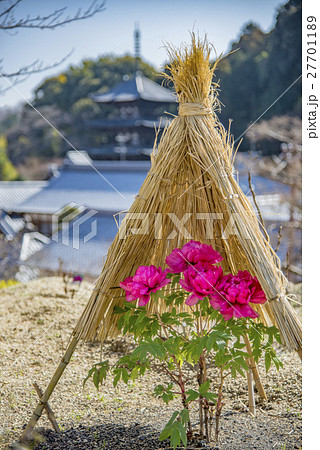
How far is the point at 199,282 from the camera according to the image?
1416 millimetres

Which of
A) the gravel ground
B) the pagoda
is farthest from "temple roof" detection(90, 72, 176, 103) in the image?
the gravel ground

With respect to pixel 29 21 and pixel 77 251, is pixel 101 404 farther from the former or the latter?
pixel 77 251

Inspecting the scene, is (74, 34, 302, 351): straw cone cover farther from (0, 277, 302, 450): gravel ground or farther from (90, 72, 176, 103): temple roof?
(90, 72, 176, 103): temple roof

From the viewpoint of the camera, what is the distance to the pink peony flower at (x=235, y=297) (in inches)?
55.8

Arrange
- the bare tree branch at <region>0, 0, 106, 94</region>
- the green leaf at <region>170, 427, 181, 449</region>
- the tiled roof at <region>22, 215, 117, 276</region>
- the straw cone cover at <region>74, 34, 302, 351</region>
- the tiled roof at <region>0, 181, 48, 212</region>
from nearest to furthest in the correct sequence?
the green leaf at <region>170, 427, 181, 449</region> < the straw cone cover at <region>74, 34, 302, 351</region> < the bare tree branch at <region>0, 0, 106, 94</region> < the tiled roof at <region>22, 215, 117, 276</region> < the tiled roof at <region>0, 181, 48, 212</region>

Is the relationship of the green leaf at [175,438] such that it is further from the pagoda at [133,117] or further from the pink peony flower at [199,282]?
the pagoda at [133,117]

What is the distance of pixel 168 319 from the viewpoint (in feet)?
4.92

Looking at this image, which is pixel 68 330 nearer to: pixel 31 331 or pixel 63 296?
pixel 31 331

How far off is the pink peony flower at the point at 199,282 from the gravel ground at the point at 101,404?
0.54 metres

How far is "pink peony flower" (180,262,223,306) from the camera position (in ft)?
4.66

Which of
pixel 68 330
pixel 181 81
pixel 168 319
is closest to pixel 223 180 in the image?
pixel 181 81

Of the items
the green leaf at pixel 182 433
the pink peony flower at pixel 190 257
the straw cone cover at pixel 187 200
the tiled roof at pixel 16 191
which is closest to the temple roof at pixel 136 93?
the tiled roof at pixel 16 191

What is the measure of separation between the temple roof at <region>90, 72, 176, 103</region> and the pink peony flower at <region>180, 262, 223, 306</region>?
1491cm

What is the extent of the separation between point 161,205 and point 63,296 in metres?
1.91
